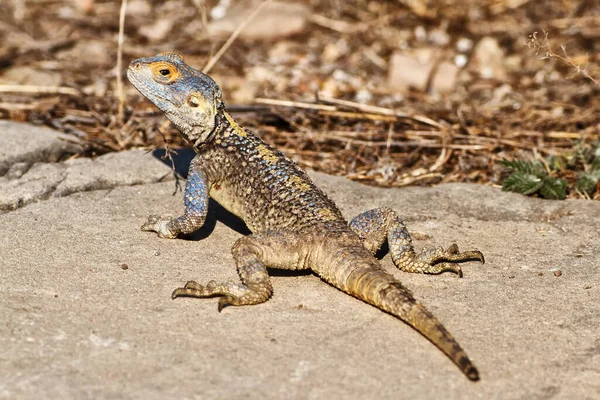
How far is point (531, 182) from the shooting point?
6.07 metres

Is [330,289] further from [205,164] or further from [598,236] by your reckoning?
[598,236]

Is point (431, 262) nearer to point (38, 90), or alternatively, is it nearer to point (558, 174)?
point (558, 174)

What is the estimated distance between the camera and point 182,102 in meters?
5.18

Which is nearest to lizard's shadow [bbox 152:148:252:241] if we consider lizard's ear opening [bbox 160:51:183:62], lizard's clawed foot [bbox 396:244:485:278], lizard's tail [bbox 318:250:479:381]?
lizard's ear opening [bbox 160:51:183:62]

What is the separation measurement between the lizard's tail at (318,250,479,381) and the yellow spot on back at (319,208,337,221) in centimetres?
36

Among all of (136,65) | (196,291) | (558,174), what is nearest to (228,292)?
(196,291)

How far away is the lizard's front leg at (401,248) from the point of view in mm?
4703

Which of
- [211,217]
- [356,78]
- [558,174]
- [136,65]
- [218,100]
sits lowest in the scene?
[356,78]

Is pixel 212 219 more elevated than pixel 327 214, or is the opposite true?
pixel 327 214

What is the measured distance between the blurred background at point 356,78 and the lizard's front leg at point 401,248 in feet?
5.60

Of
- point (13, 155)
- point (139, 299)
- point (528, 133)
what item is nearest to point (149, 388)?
point (139, 299)

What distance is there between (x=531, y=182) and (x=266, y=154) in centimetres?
220

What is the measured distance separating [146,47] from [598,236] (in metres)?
6.65

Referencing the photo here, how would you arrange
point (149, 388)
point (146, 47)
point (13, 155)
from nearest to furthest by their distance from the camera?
point (149, 388) → point (13, 155) → point (146, 47)
